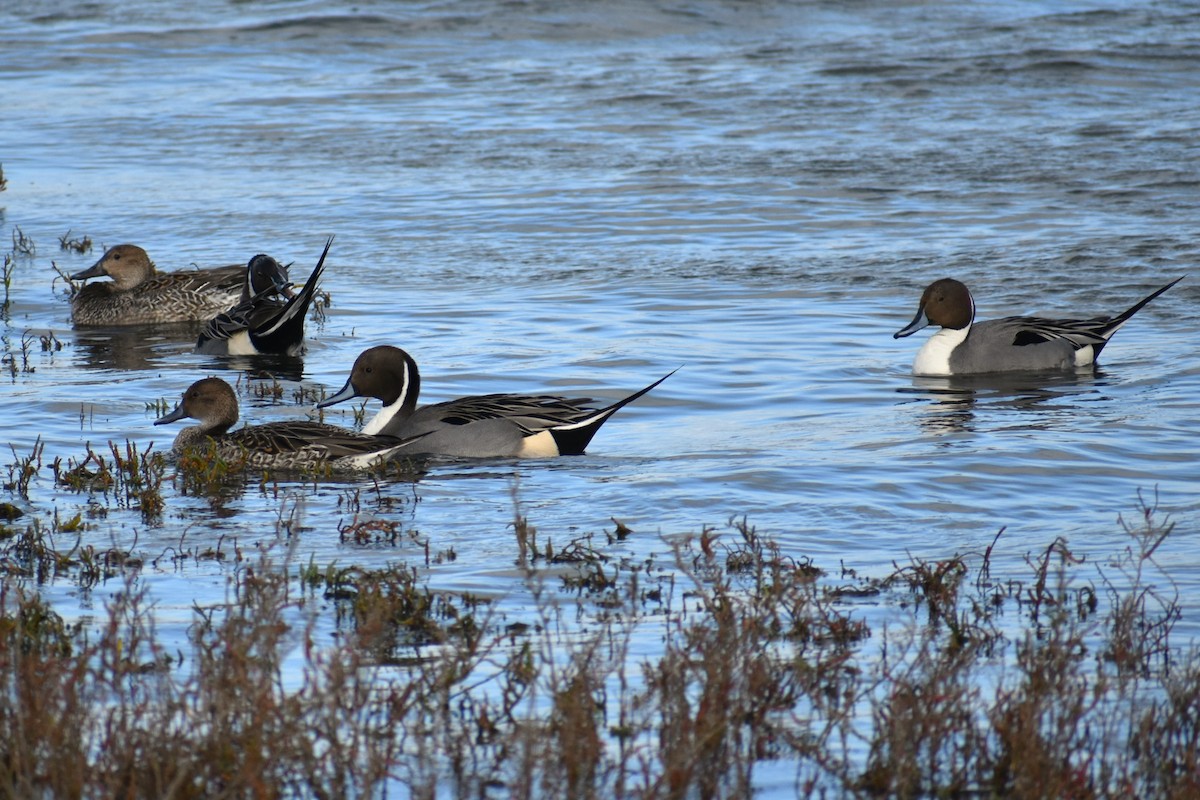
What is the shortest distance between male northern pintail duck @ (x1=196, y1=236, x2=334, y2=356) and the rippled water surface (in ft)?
0.73

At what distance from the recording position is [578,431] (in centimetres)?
839

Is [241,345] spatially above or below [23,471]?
above

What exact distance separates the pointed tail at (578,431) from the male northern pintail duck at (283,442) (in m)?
0.73

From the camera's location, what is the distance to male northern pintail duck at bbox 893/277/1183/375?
10719 mm

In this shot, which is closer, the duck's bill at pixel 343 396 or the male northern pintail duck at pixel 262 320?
the duck's bill at pixel 343 396

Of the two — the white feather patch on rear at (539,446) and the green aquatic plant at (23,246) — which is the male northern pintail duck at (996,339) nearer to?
the white feather patch on rear at (539,446)

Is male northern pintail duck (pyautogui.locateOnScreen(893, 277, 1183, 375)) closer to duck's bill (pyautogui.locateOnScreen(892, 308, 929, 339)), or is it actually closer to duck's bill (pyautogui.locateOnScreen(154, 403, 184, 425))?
duck's bill (pyautogui.locateOnScreen(892, 308, 929, 339))

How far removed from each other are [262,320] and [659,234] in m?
4.44

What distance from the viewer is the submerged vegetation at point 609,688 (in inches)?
150

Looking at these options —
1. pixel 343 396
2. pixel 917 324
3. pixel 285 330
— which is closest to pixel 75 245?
pixel 285 330

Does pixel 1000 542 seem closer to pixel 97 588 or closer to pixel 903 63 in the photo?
pixel 97 588

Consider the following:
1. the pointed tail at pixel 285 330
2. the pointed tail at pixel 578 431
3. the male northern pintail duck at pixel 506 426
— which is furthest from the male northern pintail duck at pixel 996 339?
the pointed tail at pixel 285 330

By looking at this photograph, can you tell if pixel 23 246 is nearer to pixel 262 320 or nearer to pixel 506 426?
→ pixel 262 320

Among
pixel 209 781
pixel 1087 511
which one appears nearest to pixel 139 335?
pixel 1087 511
